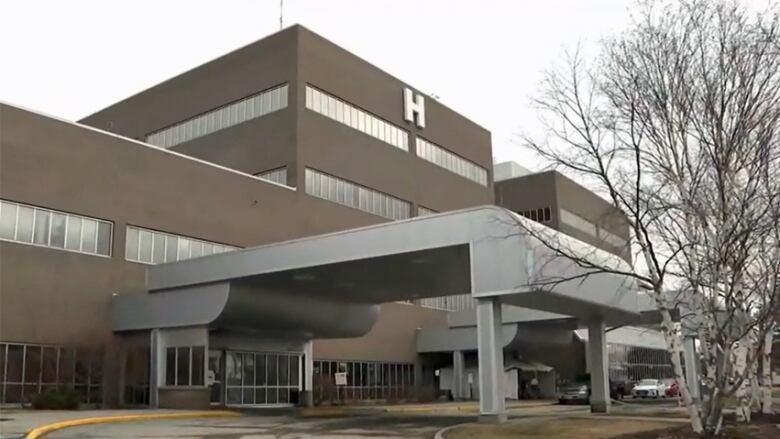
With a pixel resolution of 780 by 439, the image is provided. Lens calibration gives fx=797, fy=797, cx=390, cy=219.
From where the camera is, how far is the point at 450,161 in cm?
6328

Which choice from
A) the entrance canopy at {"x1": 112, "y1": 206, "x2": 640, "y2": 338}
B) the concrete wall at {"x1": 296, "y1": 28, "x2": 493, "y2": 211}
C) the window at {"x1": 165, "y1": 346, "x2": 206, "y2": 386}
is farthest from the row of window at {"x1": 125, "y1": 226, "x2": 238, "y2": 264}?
the concrete wall at {"x1": 296, "y1": 28, "x2": 493, "y2": 211}

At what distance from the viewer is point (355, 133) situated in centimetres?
5209

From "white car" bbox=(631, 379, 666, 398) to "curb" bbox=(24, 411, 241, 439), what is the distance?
3624 centimetres

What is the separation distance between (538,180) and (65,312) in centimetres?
5786

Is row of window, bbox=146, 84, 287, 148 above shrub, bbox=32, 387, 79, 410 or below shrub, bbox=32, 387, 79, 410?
above

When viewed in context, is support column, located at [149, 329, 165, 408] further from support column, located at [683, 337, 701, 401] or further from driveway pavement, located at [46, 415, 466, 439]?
support column, located at [683, 337, 701, 401]

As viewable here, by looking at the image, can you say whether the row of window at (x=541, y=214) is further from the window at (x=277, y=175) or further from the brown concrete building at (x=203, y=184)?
the window at (x=277, y=175)

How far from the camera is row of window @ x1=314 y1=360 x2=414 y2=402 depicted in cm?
4706

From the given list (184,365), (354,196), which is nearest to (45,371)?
(184,365)

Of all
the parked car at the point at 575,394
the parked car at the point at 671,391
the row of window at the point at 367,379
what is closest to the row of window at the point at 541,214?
the parked car at the point at 671,391

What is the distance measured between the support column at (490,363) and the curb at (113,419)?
10658mm

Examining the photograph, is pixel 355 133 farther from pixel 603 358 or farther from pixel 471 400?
pixel 603 358

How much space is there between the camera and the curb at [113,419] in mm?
19125

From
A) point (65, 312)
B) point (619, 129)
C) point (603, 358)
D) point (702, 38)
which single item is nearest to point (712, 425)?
point (619, 129)
